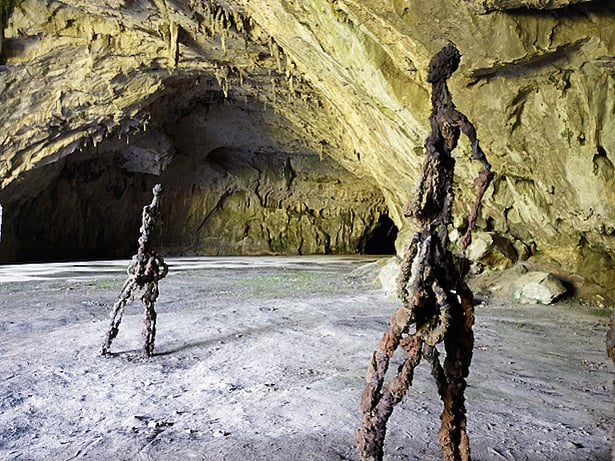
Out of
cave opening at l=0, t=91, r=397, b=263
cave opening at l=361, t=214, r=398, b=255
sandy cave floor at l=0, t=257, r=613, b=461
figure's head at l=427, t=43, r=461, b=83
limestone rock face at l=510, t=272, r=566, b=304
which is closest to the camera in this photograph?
figure's head at l=427, t=43, r=461, b=83

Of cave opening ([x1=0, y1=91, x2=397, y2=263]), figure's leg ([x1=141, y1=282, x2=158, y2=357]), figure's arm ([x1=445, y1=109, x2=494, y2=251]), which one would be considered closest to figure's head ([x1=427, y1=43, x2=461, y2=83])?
figure's arm ([x1=445, y1=109, x2=494, y2=251])

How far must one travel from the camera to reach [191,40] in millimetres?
10266

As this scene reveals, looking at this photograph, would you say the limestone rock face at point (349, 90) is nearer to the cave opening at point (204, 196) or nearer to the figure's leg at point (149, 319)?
the cave opening at point (204, 196)

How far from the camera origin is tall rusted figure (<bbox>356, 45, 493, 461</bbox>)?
1.73 metres

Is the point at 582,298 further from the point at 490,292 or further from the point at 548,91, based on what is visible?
the point at 548,91

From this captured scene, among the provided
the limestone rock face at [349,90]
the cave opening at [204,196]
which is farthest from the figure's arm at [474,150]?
the cave opening at [204,196]

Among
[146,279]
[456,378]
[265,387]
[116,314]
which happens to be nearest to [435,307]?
[456,378]

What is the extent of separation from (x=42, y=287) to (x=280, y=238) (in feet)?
47.6

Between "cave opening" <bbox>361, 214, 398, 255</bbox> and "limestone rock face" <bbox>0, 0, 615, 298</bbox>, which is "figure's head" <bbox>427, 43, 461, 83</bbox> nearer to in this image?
"limestone rock face" <bbox>0, 0, 615, 298</bbox>

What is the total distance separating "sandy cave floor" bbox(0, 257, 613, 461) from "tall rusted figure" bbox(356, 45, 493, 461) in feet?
1.81

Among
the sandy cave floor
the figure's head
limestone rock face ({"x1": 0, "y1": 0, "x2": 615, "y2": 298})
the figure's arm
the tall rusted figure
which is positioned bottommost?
the sandy cave floor

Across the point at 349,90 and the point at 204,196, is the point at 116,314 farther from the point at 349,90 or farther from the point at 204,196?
the point at 204,196

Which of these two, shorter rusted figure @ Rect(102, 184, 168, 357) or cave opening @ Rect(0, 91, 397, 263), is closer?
shorter rusted figure @ Rect(102, 184, 168, 357)

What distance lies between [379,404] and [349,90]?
7092 millimetres
